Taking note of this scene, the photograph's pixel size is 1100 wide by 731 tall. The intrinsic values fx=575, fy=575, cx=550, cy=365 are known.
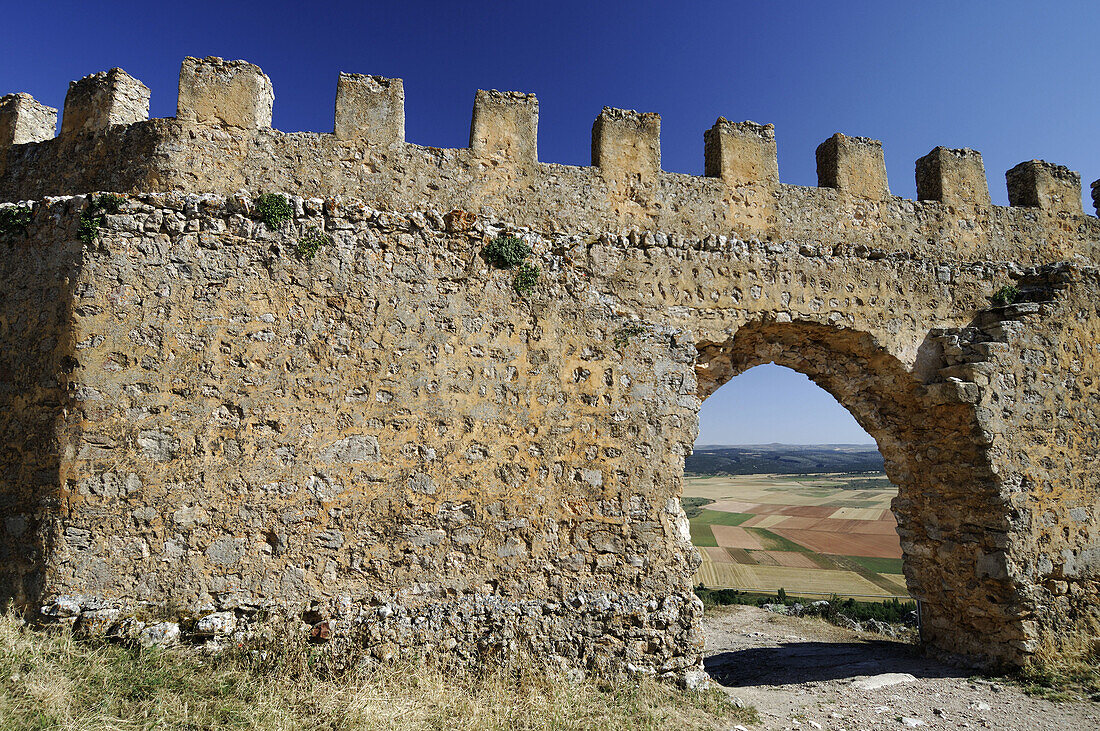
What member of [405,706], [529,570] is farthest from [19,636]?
A: [529,570]

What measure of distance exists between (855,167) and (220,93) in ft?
23.9

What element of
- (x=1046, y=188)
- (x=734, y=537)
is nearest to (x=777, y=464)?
(x=734, y=537)

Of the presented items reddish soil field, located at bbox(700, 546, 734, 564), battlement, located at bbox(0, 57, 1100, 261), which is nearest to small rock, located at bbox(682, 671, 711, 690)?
battlement, located at bbox(0, 57, 1100, 261)

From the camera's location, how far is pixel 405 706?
401 cm

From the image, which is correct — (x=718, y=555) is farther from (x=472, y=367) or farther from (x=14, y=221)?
(x=14, y=221)

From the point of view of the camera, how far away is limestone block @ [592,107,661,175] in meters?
6.55

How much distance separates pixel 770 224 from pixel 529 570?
188 inches

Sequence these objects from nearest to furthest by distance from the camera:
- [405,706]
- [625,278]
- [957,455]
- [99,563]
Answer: [405,706], [99,563], [625,278], [957,455]

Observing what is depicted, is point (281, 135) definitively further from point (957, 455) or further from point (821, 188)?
point (957, 455)

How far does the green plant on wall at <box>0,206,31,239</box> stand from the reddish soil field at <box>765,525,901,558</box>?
20.2 meters

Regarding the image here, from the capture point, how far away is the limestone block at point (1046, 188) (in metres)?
7.76

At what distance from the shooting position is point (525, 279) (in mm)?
5559

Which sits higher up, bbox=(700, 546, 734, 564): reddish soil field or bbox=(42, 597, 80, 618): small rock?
bbox=(42, 597, 80, 618): small rock

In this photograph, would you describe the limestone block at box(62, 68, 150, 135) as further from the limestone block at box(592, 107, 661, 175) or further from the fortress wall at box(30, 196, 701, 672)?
the limestone block at box(592, 107, 661, 175)
